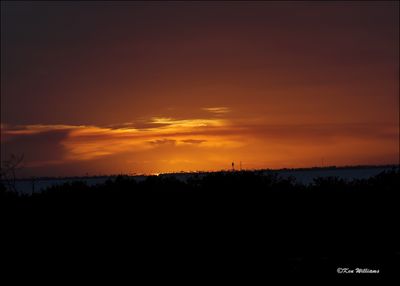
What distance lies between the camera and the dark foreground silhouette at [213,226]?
777 inches

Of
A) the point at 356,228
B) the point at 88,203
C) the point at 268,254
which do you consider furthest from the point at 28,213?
the point at 356,228

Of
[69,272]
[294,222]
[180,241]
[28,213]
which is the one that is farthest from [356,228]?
[28,213]

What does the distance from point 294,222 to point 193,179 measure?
4.97 metres

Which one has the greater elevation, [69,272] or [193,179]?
[193,179]

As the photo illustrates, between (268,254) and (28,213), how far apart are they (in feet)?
27.8

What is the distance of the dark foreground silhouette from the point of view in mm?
19734

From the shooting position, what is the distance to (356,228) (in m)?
22.8

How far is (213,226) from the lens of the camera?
72.7ft

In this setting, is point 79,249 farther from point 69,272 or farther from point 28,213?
point 28,213

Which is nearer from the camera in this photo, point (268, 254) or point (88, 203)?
point (268, 254)

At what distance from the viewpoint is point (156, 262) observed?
20.1 meters

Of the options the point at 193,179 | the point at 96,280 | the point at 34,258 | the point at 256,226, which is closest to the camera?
the point at 96,280

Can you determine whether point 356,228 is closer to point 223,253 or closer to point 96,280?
point 223,253

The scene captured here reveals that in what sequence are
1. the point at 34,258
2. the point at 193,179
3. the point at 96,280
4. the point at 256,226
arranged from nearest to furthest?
the point at 96,280
the point at 34,258
the point at 256,226
the point at 193,179
